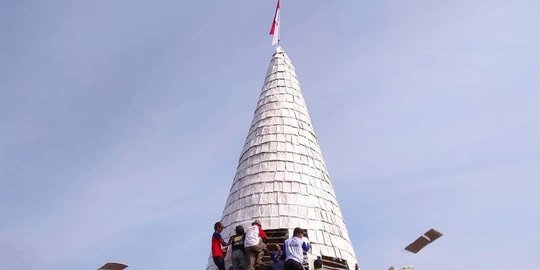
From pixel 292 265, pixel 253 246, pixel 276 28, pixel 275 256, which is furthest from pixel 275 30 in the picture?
pixel 292 265

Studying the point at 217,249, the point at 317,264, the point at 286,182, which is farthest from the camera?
the point at 286,182

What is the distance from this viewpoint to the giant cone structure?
57.4ft

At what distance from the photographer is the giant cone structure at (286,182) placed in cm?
1750

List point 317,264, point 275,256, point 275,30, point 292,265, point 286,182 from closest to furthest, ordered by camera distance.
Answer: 1. point 292,265
2. point 275,256
3. point 317,264
4. point 286,182
5. point 275,30

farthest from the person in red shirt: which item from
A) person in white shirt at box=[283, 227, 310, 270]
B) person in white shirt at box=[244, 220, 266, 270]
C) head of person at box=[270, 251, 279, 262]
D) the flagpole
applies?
the flagpole

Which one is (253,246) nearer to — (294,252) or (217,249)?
(217,249)

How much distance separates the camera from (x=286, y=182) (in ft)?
59.6

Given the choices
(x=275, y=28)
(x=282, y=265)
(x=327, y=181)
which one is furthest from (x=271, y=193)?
(x=275, y=28)

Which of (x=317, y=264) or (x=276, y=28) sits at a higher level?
(x=276, y=28)

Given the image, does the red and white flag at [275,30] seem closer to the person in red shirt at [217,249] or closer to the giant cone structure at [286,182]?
the giant cone structure at [286,182]

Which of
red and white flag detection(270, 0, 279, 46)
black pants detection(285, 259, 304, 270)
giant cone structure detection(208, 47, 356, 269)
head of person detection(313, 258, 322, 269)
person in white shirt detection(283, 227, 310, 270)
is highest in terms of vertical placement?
red and white flag detection(270, 0, 279, 46)

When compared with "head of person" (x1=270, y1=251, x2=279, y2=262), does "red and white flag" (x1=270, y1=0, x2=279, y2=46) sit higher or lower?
higher

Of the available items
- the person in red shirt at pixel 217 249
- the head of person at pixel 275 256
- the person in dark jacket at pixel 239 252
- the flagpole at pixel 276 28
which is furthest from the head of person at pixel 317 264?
the flagpole at pixel 276 28

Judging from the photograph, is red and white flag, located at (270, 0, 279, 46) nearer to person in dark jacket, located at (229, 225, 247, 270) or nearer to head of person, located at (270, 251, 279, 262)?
head of person, located at (270, 251, 279, 262)
